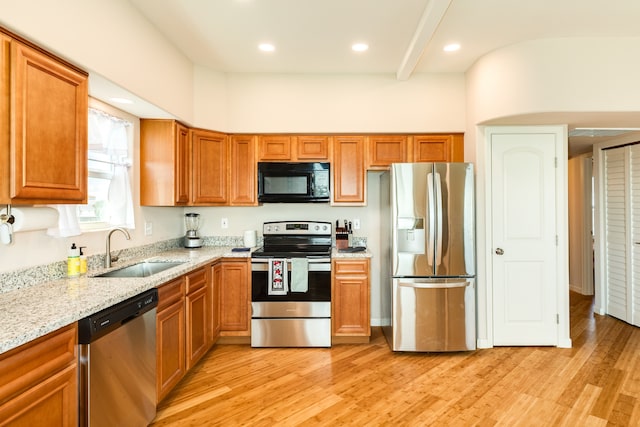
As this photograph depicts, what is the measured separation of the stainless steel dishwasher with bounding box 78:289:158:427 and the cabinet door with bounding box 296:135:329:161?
2.04 meters

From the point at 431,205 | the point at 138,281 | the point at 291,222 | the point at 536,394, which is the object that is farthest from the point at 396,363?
the point at 138,281

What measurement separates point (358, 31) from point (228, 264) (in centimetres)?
240

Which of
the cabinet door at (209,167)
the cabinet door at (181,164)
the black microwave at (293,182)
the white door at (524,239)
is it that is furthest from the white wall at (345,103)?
the white door at (524,239)

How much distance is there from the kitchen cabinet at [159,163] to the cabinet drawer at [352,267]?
1665 mm

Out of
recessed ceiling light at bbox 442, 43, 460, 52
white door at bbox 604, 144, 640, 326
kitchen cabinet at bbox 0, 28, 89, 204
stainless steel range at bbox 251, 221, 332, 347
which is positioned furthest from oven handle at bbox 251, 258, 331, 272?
white door at bbox 604, 144, 640, 326

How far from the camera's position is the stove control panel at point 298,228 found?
369 cm

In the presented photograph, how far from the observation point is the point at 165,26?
8.37ft

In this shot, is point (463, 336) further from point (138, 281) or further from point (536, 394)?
point (138, 281)

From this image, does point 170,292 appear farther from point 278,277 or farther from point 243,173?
point 243,173

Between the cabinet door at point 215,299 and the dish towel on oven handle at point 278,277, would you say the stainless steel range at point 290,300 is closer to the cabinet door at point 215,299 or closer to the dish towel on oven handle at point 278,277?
the dish towel on oven handle at point 278,277

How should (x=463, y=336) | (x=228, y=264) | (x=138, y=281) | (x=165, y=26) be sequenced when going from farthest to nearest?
(x=228, y=264) < (x=463, y=336) < (x=165, y=26) < (x=138, y=281)

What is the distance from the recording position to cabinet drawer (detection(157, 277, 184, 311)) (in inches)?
83.7

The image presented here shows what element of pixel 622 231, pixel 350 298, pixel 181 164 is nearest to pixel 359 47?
pixel 181 164

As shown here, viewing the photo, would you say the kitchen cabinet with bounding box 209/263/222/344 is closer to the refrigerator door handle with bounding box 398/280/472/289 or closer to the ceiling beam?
the refrigerator door handle with bounding box 398/280/472/289
